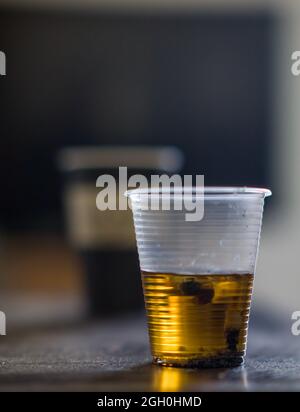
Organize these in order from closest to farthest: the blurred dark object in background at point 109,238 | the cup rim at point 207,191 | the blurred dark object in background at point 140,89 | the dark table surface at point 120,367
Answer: the dark table surface at point 120,367 → the cup rim at point 207,191 → the blurred dark object in background at point 109,238 → the blurred dark object in background at point 140,89

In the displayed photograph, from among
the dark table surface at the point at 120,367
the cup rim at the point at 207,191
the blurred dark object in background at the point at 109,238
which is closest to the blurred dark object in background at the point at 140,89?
the blurred dark object in background at the point at 109,238

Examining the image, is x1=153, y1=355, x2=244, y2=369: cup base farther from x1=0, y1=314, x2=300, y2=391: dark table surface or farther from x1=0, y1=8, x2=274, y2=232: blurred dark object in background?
x1=0, y1=8, x2=274, y2=232: blurred dark object in background

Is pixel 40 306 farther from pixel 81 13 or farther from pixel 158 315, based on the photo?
pixel 81 13

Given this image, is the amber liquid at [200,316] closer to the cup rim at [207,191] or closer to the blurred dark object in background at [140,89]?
the cup rim at [207,191]

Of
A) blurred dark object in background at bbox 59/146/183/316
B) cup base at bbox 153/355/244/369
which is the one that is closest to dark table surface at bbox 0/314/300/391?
cup base at bbox 153/355/244/369

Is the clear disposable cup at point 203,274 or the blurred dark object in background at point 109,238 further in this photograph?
the blurred dark object in background at point 109,238

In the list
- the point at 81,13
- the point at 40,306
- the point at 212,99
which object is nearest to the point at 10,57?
the point at 81,13
